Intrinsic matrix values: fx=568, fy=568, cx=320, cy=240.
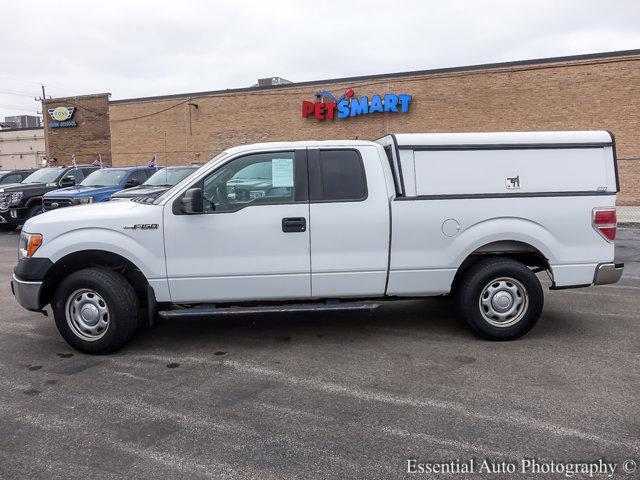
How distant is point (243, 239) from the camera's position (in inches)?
205

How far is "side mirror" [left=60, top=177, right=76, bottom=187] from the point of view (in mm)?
15009

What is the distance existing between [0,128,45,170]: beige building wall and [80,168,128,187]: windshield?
45.8 meters

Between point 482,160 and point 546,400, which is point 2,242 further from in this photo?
point 546,400

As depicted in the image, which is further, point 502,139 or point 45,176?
point 45,176

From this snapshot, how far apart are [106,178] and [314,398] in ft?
40.1

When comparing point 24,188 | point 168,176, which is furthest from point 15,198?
point 168,176

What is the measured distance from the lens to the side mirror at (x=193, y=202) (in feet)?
16.7

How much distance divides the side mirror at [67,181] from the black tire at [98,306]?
35.2 ft

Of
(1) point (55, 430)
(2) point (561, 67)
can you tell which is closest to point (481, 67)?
(2) point (561, 67)

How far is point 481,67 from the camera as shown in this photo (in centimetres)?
2303

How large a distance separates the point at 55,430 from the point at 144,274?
1.74 meters

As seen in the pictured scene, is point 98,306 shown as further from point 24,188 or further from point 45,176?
point 45,176

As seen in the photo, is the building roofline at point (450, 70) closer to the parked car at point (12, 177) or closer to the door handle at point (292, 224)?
the parked car at point (12, 177)

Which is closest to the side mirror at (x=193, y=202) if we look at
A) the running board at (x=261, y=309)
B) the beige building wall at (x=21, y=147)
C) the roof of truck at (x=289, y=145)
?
the roof of truck at (x=289, y=145)
